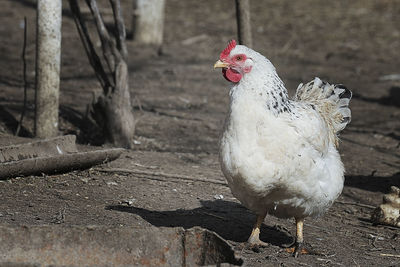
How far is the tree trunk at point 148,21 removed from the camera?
11555 millimetres

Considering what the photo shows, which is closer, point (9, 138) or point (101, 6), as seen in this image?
point (9, 138)

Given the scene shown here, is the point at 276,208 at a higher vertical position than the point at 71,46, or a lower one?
lower

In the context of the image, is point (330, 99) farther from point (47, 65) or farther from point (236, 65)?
point (47, 65)

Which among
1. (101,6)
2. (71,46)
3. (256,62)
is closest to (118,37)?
(256,62)

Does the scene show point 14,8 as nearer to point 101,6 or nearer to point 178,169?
point 101,6

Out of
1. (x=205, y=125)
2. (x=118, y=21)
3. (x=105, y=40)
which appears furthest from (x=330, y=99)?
(x=205, y=125)

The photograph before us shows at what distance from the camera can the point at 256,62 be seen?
4617 millimetres

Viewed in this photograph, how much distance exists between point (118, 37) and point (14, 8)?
25.5 ft

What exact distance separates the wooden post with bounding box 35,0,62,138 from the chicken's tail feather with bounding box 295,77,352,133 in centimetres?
248

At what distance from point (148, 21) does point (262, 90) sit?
751 cm

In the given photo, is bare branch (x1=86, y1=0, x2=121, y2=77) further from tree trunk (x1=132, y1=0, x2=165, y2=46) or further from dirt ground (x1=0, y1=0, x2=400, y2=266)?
tree trunk (x1=132, y1=0, x2=165, y2=46)

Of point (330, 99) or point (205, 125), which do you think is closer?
point (330, 99)

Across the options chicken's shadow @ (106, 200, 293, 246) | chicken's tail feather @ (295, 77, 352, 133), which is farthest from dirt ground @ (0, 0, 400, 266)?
chicken's tail feather @ (295, 77, 352, 133)

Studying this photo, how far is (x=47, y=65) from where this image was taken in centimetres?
665
